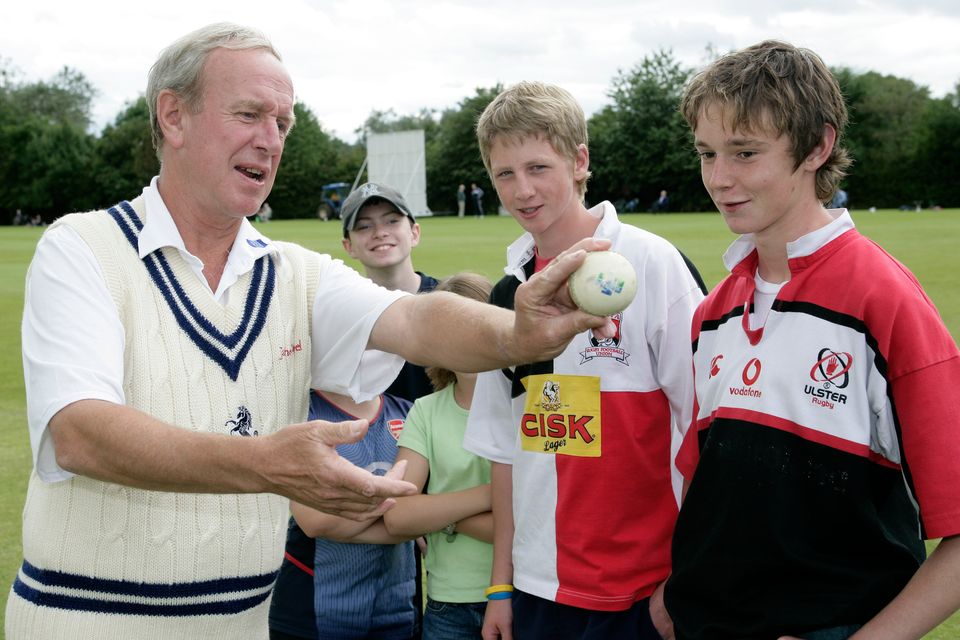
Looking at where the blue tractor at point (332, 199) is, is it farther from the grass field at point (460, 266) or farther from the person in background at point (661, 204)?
the grass field at point (460, 266)

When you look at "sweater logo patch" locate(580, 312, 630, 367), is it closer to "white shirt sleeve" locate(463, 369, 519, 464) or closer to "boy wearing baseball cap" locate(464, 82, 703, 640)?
"boy wearing baseball cap" locate(464, 82, 703, 640)

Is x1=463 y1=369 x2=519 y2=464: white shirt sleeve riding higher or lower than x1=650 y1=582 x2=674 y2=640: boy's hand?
higher

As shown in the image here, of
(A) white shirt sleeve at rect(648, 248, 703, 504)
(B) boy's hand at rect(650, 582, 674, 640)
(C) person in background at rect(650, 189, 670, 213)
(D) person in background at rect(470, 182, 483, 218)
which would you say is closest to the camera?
(B) boy's hand at rect(650, 582, 674, 640)

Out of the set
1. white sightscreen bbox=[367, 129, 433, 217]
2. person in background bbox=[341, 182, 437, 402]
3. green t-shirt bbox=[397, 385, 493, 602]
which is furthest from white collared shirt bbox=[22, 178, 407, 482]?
white sightscreen bbox=[367, 129, 433, 217]

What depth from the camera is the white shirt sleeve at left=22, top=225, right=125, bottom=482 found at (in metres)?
2.29

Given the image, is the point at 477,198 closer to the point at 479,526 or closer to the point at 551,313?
the point at 479,526

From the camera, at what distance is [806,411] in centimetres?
254

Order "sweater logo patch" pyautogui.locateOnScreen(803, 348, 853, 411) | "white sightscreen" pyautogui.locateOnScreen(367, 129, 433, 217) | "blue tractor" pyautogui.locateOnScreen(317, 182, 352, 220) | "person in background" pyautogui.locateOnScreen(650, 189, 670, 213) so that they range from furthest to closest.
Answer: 1. "blue tractor" pyautogui.locateOnScreen(317, 182, 352, 220)
2. "white sightscreen" pyautogui.locateOnScreen(367, 129, 433, 217)
3. "person in background" pyautogui.locateOnScreen(650, 189, 670, 213)
4. "sweater logo patch" pyautogui.locateOnScreen(803, 348, 853, 411)

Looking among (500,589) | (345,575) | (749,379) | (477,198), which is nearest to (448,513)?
(500,589)

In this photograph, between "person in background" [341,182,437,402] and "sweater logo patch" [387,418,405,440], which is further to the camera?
"person in background" [341,182,437,402]

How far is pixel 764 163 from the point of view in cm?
284

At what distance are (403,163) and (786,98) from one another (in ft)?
179

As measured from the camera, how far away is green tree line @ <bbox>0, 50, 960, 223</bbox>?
56688 millimetres

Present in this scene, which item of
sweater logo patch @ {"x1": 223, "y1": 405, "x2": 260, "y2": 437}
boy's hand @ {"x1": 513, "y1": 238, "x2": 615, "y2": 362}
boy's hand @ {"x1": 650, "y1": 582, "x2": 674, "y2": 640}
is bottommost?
boy's hand @ {"x1": 650, "y1": 582, "x2": 674, "y2": 640}
